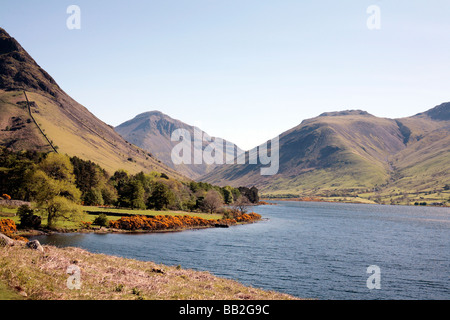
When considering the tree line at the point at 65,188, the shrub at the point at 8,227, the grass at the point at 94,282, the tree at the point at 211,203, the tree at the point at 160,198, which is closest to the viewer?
the grass at the point at 94,282

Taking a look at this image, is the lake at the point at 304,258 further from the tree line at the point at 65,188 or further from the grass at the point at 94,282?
the grass at the point at 94,282

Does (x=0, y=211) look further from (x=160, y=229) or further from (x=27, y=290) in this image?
(x=27, y=290)

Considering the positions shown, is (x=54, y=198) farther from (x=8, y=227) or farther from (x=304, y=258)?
(x=304, y=258)

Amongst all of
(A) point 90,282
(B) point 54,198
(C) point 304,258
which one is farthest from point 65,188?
(A) point 90,282

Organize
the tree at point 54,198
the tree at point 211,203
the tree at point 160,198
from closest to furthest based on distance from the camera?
the tree at point 54,198 → the tree at point 160,198 → the tree at point 211,203

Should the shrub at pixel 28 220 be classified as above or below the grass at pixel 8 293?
below

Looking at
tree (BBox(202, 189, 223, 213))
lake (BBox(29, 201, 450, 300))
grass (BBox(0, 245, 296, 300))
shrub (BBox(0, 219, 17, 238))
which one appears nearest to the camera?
grass (BBox(0, 245, 296, 300))

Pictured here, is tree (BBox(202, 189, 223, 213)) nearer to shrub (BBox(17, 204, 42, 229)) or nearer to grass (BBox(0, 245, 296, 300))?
shrub (BBox(17, 204, 42, 229))

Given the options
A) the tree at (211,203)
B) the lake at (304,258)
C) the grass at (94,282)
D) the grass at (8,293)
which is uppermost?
the grass at (8,293)

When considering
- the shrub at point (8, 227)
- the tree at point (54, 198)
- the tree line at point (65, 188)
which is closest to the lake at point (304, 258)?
the shrub at point (8, 227)

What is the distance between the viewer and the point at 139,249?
64.7m

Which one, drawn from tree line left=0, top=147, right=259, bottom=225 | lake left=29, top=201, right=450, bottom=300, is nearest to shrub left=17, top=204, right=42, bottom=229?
tree line left=0, top=147, right=259, bottom=225

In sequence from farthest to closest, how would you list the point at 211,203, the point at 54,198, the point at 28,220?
1. the point at 211,203
2. the point at 54,198
3. the point at 28,220
